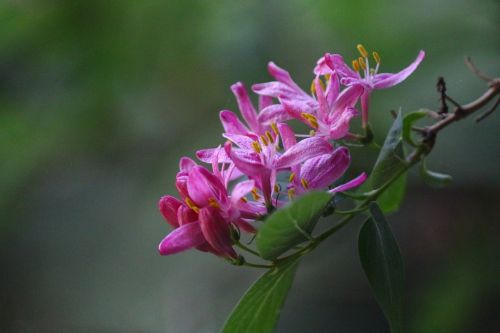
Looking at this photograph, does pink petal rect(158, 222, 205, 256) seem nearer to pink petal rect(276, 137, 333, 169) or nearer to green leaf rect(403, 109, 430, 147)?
pink petal rect(276, 137, 333, 169)

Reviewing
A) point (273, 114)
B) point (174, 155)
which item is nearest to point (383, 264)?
point (273, 114)

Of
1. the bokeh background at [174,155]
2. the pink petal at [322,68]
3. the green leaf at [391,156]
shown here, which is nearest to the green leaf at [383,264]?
the green leaf at [391,156]

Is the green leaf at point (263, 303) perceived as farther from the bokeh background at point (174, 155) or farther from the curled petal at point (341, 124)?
the bokeh background at point (174, 155)

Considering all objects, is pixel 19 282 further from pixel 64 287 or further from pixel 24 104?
pixel 24 104

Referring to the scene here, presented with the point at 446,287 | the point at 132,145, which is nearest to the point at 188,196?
the point at 446,287

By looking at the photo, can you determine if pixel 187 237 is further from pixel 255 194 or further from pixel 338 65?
pixel 338 65

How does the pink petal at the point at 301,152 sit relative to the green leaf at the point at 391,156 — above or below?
above
